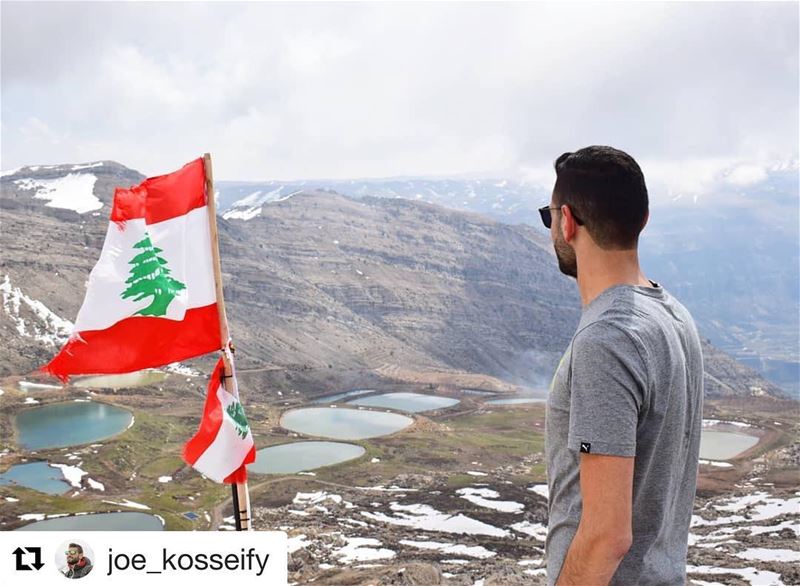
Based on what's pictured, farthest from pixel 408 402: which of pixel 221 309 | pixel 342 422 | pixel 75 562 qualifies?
pixel 75 562

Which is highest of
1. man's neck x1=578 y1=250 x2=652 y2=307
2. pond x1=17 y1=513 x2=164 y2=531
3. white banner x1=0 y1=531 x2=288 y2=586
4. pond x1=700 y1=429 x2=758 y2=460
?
man's neck x1=578 y1=250 x2=652 y2=307

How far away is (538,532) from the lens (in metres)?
61.4

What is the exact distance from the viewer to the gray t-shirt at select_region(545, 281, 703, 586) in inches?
140

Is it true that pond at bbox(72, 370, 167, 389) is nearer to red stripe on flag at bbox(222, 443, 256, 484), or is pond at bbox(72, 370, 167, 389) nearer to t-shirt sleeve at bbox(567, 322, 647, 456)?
red stripe on flag at bbox(222, 443, 256, 484)

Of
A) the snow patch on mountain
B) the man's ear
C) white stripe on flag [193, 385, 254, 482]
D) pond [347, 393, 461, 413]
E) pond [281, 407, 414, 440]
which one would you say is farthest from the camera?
the snow patch on mountain

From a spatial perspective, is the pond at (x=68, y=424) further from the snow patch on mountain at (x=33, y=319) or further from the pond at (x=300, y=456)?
the snow patch on mountain at (x=33, y=319)

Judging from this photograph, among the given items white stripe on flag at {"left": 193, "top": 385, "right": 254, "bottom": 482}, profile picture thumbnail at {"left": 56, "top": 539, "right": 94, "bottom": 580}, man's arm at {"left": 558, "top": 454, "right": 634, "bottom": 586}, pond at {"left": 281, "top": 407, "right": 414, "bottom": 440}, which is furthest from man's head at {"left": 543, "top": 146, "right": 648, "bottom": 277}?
pond at {"left": 281, "top": 407, "right": 414, "bottom": 440}

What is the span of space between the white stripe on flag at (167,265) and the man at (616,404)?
19.4ft

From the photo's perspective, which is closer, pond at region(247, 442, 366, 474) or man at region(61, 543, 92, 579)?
man at region(61, 543, 92, 579)

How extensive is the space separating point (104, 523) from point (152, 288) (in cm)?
5715

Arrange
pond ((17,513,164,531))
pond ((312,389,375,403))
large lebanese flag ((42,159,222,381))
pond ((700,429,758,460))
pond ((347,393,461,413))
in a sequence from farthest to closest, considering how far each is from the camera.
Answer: pond ((312,389,375,403)) < pond ((347,393,461,413)) < pond ((700,429,758,460)) < pond ((17,513,164,531)) < large lebanese flag ((42,159,222,381))

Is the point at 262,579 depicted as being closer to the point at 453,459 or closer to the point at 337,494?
the point at 337,494

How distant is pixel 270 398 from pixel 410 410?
2471cm

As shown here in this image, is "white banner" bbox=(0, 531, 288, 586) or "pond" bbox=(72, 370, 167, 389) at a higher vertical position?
"white banner" bbox=(0, 531, 288, 586)
